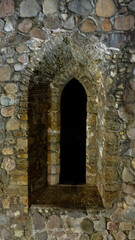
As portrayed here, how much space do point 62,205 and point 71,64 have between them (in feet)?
5.90

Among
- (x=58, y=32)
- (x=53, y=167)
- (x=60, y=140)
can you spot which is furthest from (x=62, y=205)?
(x=58, y=32)

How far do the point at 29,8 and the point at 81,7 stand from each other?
0.59m

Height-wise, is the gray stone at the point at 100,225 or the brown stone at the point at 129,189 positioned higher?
the brown stone at the point at 129,189

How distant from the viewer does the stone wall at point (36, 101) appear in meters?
2.52

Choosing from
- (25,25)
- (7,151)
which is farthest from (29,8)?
(7,151)

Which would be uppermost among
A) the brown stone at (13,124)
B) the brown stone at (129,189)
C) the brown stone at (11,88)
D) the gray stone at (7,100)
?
the brown stone at (11,88)

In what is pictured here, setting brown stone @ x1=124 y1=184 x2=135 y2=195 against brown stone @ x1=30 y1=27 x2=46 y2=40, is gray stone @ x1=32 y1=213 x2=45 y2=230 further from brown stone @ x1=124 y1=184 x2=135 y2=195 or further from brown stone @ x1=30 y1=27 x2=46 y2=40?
brown stone @ x1=30 y1=27 x2=46 y2=40

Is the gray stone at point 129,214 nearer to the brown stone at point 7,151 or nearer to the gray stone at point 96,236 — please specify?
the gray stone at point 96,236

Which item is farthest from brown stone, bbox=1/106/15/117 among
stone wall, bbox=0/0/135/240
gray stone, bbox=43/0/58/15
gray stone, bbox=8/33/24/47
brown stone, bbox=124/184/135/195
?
brown stone, bbox=124/184/135/195

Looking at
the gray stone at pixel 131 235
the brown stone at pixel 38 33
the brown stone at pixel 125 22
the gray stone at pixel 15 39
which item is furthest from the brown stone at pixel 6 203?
the brown stone at pixel 125 22

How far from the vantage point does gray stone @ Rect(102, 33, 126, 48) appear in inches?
98.6

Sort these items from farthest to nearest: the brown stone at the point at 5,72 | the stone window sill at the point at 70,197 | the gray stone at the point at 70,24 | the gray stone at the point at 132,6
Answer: the stone window sill at the point at 70,197
the brown stone at the point at 5,72
the gray stone at the point at 70,24
the gray stone at the point at 132,6

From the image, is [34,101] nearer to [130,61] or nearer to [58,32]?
[58,32]

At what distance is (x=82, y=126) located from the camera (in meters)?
3.85
